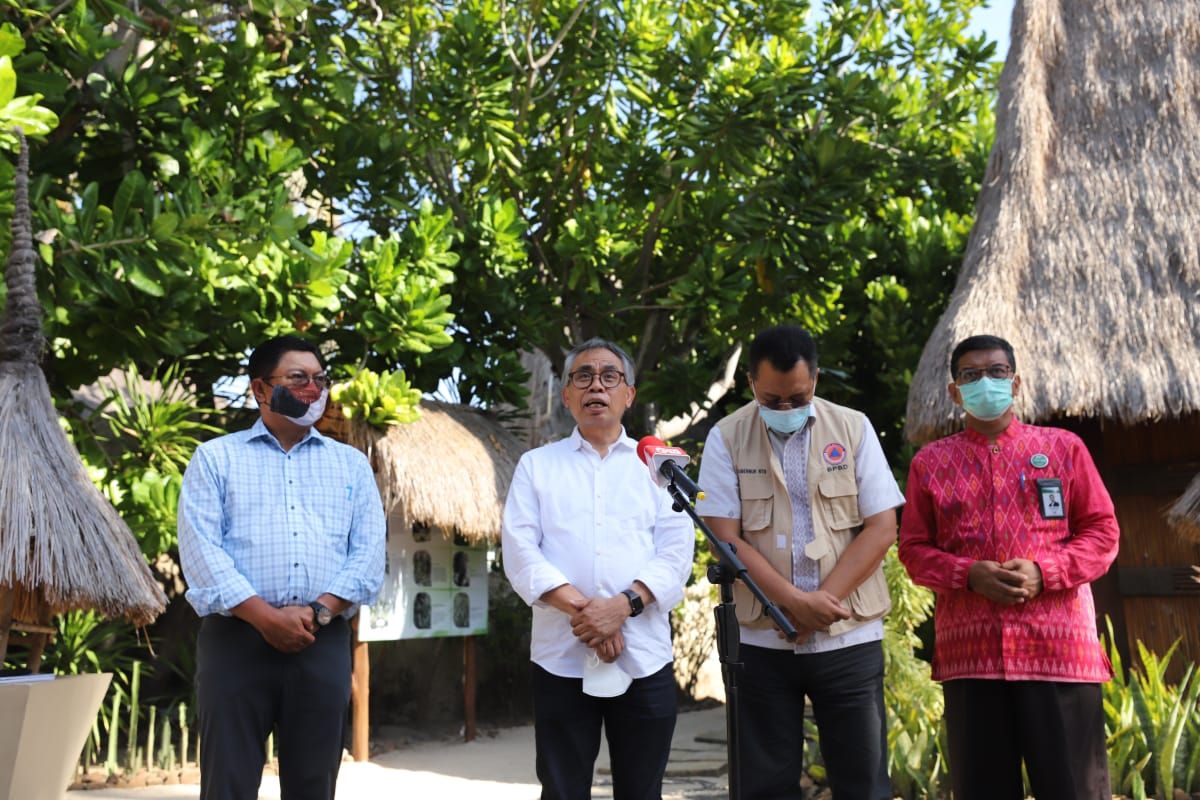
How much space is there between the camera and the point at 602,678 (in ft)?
11.0

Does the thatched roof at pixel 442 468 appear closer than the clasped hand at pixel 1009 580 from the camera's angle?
No

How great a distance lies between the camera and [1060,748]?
3318 mm

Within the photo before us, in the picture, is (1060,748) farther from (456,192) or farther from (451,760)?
(456,192)

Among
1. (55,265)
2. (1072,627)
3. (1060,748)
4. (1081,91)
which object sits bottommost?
(1060,748)

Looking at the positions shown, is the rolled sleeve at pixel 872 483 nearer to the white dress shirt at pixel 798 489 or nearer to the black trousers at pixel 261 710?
the white dress shirt at pixel 798 489

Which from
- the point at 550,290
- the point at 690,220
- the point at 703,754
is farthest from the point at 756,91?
the point at 703,754

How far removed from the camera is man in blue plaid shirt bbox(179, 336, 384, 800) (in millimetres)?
3320

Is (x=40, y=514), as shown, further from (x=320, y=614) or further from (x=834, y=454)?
(x=834, y=454)

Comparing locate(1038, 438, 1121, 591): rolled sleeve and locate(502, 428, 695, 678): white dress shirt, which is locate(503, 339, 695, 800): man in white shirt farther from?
locate(1038, 438, 1121, 591): rolled sleeve

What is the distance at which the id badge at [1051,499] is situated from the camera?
3.49 m

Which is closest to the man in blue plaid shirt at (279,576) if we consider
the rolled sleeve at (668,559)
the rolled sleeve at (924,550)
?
the rolled sleeve at (668,559)

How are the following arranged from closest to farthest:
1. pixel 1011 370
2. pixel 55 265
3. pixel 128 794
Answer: pixel 1011 370 → pixel 55 265 → pixel 128 794

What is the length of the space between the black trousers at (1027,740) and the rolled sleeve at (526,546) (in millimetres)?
1210

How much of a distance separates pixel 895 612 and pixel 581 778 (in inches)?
146
